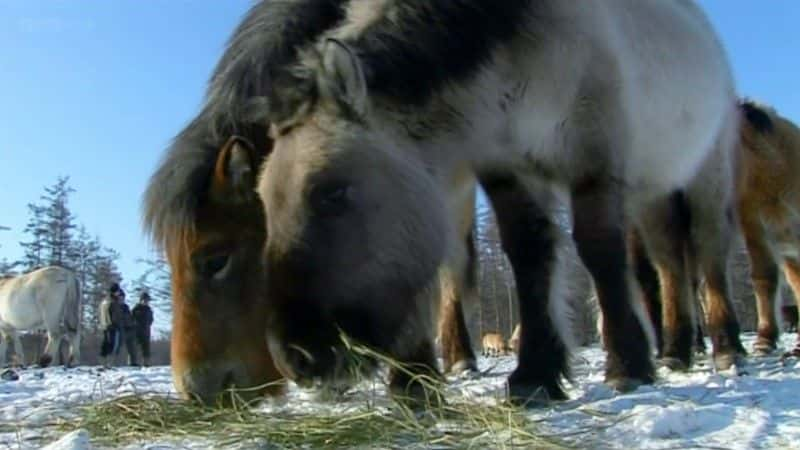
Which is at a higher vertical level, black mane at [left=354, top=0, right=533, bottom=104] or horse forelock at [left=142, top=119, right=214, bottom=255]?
black mane at [left=354, top=0, right=533, bottom=104]

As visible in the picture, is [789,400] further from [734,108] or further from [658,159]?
[734,108]

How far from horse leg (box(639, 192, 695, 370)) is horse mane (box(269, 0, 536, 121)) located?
3.09 meters

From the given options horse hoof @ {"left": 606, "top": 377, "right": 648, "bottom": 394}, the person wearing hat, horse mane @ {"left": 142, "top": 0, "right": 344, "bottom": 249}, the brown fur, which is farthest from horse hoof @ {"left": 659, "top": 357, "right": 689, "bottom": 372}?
the person wearing hat

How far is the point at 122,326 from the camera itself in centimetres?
1922

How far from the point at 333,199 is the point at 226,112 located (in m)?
1.00

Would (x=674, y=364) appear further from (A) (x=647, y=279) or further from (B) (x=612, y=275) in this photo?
(B) (x=612, y=275)

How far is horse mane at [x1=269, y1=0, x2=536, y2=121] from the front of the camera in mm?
4066

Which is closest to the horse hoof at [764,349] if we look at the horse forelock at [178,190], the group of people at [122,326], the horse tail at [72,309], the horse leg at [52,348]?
the horse forelock at [178,190]

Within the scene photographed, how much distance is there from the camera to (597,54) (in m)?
4.67

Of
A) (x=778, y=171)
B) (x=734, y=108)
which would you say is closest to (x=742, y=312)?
(x=778, y=171)

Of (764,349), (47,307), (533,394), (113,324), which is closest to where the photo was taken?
(533,394)

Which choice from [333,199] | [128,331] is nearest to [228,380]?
[333,199]

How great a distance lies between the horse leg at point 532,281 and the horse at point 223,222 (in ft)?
1.58

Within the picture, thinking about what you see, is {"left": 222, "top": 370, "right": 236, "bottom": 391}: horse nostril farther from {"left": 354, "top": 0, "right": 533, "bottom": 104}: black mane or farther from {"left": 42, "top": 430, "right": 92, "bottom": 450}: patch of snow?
{"left": 354, "top": 0, "right": 533, "bottom": 104}: black mane
